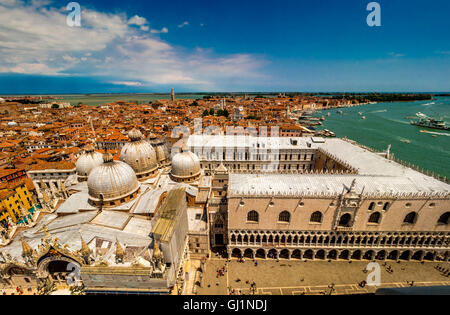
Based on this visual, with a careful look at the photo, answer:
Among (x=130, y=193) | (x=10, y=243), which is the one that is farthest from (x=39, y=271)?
(x=130, y=193)

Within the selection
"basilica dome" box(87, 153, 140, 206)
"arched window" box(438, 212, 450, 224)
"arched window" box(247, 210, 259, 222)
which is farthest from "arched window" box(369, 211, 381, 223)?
"basilica dome" box(87, 153, 140, 206)

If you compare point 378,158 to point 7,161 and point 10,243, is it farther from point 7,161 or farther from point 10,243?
point 7,161

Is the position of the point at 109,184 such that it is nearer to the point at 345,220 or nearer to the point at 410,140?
the point at 345,220

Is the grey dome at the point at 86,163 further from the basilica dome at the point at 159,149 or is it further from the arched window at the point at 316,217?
the arched window at the point at 316,217

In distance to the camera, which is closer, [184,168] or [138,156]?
[138,156]

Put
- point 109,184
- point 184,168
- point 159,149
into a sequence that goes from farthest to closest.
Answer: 1. point 159,149
2. point 184,168
3. point 109,184

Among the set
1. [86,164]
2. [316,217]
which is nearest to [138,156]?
[86,164]

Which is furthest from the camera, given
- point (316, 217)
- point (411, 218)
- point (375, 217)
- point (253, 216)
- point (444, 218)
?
point (253, 216)
